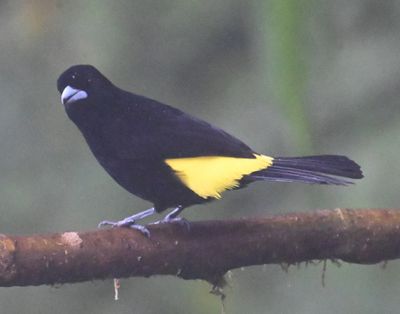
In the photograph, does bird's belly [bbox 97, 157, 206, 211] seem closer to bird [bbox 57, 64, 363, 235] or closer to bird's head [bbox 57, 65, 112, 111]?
bird [bbox 57, 64, 363, 235]

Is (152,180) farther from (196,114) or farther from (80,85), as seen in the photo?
(196,114)

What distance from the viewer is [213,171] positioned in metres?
2.76

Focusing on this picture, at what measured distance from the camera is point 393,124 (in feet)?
10.8

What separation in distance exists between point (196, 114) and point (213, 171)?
191 cm

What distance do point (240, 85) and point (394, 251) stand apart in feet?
7.20

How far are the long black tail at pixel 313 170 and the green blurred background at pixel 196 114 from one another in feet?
0.62

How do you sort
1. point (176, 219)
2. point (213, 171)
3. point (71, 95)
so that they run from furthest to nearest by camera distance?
point (71, 95) → point (213, 171) → point (176, 219)

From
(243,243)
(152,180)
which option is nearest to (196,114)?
(152,180)

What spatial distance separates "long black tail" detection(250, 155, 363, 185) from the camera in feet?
8.87

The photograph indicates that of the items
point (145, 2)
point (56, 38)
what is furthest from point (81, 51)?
point (145, 2)

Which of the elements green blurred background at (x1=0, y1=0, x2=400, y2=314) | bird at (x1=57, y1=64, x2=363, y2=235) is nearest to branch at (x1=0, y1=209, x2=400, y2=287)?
→ bird at (x1=57, y1=64, x2=363, y2=235)

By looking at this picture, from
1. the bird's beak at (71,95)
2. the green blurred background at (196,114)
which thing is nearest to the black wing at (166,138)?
the bird's beak at (71,95)

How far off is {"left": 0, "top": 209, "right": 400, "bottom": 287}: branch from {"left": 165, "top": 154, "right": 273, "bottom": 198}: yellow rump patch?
8.4 inches

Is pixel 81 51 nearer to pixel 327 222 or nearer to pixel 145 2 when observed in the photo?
pixel 145 2
